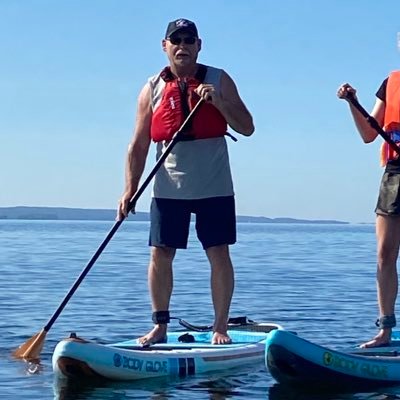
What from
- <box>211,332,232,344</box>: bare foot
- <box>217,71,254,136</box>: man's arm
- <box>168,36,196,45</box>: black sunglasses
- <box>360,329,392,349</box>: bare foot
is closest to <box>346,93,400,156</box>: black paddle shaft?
<box>217,71,254,136</box>: man's arm

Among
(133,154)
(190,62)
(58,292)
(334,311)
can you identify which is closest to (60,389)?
(133,154)

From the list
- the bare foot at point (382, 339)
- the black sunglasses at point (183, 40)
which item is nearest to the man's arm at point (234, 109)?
the black sunglasses at point (183, 40)

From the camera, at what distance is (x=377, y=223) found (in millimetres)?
→ 7551

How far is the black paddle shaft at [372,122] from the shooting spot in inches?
288

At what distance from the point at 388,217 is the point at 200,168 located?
4.23ft

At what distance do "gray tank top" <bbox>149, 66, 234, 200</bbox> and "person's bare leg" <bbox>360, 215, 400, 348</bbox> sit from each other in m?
1.06

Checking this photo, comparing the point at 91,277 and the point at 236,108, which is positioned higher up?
the point at 236,108

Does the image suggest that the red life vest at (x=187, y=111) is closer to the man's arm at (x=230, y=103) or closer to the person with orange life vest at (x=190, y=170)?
the person with orange life vest at (x=190, y=170)

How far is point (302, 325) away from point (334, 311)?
1303mm

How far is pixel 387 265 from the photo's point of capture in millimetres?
7477

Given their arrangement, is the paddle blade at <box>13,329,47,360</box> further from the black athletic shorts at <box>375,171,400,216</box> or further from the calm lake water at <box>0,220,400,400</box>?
the black athletic shorts at <box>375,171,400,216</box>

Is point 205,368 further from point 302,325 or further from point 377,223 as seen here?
point 302,325

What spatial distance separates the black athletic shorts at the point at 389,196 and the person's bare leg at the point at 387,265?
0.06 metres

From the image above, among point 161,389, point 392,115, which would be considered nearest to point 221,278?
point 161,389
